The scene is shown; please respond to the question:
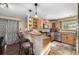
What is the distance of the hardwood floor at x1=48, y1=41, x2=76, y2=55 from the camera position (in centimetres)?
164

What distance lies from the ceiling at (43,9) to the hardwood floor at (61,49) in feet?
1.57

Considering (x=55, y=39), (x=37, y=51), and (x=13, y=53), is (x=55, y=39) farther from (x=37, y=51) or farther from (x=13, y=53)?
(x=13, y=53)

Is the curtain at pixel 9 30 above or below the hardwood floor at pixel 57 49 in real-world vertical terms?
above

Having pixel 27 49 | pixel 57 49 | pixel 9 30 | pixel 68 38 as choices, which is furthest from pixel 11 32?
pixel 68 38

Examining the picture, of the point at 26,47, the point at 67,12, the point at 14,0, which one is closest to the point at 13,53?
the point at 26,47

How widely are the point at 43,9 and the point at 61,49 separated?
27.5 inches

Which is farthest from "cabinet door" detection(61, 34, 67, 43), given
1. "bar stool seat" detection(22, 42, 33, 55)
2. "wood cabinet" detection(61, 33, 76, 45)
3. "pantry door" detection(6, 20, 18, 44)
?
"pantry door" detection(6, 20, 18, 44)

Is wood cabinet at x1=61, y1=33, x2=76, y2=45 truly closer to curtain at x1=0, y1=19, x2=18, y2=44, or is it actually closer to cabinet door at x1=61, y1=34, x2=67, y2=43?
cabinet door at x1=61, y1=34, x2=67, y2=43

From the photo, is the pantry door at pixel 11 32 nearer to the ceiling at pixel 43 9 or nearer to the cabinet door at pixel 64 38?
the ceiling at pixel 43 9

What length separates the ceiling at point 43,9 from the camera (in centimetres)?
163

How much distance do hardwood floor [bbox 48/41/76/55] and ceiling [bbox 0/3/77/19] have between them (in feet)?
1.57

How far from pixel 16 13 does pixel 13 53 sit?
0.64 m

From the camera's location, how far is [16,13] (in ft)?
5.40

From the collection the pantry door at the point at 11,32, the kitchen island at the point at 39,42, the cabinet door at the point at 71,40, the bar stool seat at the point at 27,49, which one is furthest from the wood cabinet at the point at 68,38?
the pantry door at the point at 11,32
